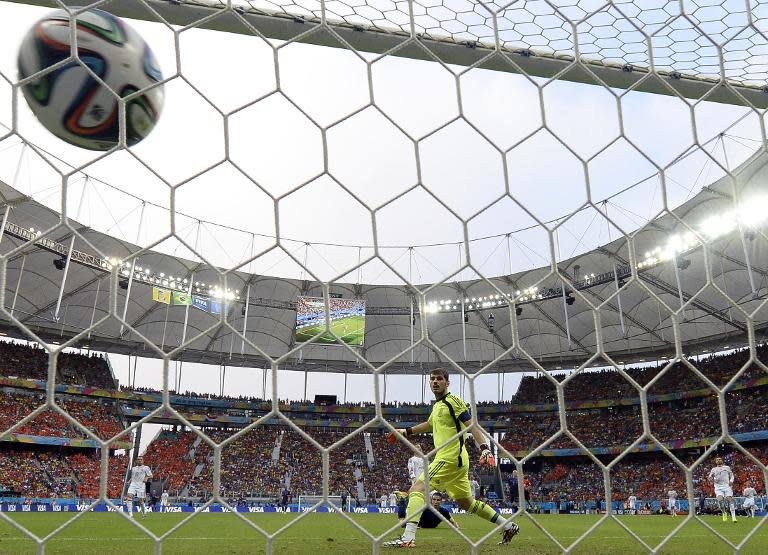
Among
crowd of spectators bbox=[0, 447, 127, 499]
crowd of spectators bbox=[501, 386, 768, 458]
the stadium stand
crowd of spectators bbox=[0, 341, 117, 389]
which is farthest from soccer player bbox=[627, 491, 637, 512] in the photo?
crowd of spectators bbox=[0, 341, 117, 389]

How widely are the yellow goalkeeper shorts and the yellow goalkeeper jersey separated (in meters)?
0.04

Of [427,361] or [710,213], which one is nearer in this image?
[710,213]

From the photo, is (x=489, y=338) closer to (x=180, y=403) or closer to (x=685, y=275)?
(x=685, y=275)

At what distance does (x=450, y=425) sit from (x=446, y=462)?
30 cm

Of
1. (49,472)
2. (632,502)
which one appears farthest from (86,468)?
(632,502)

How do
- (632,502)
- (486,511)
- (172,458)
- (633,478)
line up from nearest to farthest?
(486,511)
(632,502)
(633,478)
(172,458)

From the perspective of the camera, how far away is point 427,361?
3853 cm

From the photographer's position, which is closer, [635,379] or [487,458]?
[487,458]

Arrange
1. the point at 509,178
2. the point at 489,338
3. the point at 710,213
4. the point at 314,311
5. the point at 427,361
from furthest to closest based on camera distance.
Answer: the point at 427,361 < the point at 489,338 < the point at 314,311 < the point at 710,213 < the point at 509,178

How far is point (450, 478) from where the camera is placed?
4.44 meters

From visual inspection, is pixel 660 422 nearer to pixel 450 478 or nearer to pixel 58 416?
pixel 58 416

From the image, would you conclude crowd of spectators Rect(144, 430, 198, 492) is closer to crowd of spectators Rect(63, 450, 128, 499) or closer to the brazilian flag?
crowd of spectators Rect(63, 450, 128, 499)

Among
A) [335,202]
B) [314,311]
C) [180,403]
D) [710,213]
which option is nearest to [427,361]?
[314,311]

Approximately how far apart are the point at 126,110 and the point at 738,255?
24850 mm
